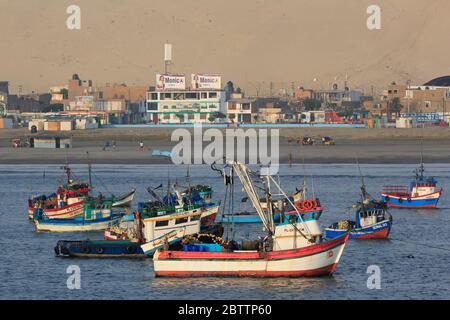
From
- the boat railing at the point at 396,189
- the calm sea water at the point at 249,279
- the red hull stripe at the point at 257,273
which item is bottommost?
the calm sea water at the point at 249,279

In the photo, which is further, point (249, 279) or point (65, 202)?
point (65, 202)

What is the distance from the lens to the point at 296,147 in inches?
6447

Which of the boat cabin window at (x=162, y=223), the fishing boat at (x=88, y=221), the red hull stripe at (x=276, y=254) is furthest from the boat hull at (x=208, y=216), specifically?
the red hull stripe at (x=276, y=254)

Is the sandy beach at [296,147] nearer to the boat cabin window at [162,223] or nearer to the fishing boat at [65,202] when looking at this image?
the fishing boat at [65,202]

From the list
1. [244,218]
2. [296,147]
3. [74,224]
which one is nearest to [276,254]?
[244,218]

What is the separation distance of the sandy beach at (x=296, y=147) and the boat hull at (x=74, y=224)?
53871 millimetres

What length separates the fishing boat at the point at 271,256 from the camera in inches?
2448

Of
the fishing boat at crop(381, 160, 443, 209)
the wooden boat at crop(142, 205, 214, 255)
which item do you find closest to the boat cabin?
the fishing boat at crop(381, 160, 443, 209)

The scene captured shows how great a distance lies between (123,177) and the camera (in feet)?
409

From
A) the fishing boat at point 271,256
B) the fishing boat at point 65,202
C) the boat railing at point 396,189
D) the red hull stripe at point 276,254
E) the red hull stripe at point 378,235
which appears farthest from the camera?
the boat railing at point 396,189

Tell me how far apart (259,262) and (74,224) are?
24311 millimetres

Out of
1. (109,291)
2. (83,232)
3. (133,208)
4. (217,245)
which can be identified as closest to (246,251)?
(217,245)

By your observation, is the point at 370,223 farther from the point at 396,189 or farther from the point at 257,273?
the point at 396,189
